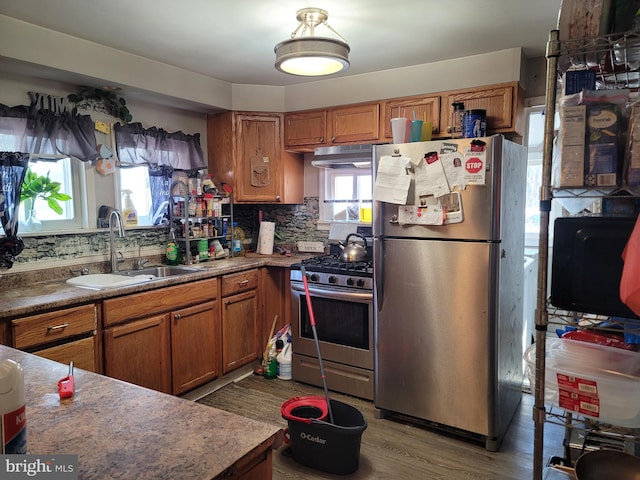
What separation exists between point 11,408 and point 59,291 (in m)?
1.98

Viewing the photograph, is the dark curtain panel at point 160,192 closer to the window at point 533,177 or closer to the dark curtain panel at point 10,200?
the dark curtain panel at point 10,200

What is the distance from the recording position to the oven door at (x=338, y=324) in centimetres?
298

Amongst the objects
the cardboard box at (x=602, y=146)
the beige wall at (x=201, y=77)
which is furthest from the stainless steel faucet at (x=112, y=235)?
the cardboard box at (x=602, y=146)

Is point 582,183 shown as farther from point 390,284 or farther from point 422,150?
point 390,284

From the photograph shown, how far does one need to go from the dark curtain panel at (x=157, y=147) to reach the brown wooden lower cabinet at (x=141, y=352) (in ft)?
4.08

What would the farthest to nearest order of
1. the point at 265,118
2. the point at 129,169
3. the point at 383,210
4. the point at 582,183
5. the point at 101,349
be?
1. the point at 265,118
2. the point at 129,169
3. the point at 383,210
4. the point at 101,349
5. the point at 582,183

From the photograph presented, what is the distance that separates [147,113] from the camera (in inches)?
133

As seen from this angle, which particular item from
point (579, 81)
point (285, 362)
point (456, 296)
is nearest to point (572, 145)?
point (579, 81)

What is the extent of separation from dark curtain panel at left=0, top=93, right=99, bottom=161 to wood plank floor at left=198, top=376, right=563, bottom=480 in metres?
1.87

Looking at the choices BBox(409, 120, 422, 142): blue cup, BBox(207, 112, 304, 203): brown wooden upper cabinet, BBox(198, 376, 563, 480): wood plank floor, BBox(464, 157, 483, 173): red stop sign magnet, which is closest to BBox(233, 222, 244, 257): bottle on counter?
BBox(207, 112, 304, 203): brown wooden upper cabinet

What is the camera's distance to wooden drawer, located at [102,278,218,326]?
2.45 m

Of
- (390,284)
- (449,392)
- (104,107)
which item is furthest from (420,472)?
(104,107)

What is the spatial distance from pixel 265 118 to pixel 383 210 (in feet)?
5.25

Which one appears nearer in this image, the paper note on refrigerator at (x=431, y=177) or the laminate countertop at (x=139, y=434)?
the laminate countertop at (x=139, y=434)
